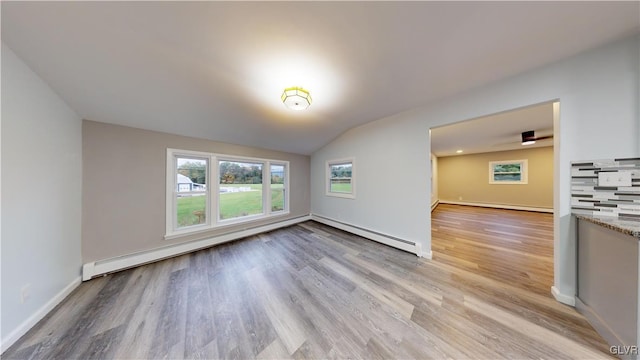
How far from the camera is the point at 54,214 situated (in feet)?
5.64

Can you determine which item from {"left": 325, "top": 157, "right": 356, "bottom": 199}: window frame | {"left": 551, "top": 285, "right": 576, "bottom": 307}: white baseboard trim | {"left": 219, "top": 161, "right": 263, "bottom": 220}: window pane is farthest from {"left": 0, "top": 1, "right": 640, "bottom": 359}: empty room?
{"left": 325, "top": 157, "right": 356, "bottom": 199}: window frame

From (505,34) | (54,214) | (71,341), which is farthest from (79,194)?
(505,34)

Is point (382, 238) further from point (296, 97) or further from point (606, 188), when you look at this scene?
point (296, 97)

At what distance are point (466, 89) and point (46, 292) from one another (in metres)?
4.88

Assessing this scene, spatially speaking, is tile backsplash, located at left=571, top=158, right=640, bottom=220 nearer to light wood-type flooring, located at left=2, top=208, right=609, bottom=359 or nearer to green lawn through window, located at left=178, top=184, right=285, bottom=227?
light wood-type flooring, located at left=2, top=208, right=609, bottom=359

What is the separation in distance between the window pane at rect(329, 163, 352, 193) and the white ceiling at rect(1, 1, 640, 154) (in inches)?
75.7

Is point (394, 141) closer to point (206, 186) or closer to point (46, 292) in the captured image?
point (206, 186)

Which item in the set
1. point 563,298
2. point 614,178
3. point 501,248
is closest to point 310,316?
point 563,298

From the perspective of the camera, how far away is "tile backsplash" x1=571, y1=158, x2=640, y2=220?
1397 mm

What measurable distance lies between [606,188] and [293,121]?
3469mm

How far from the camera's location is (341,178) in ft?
13.5

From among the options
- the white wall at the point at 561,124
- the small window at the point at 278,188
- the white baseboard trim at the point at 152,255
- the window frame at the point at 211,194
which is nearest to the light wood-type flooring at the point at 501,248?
the white wall at the point at 561,124

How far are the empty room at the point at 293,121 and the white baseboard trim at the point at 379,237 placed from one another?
0.08 metres

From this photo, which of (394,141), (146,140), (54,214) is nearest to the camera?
(54,214)
